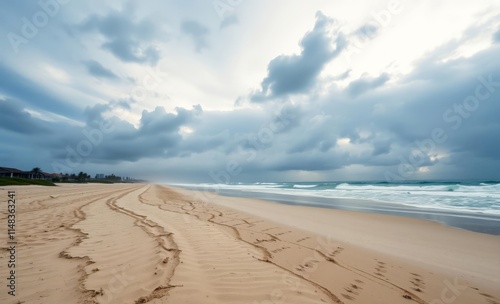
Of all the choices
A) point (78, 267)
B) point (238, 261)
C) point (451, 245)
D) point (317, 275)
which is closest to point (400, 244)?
point (451, 245)

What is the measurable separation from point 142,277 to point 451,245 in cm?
1027

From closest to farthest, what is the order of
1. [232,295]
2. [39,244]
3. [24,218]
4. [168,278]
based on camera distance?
[232,295]
[168,278]
[39,244]
[24,218]

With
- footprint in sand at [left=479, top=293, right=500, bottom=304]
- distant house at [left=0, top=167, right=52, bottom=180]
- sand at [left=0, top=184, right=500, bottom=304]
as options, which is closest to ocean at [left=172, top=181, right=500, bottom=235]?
sand at [left=0, top=184, right=500, bottom=304]

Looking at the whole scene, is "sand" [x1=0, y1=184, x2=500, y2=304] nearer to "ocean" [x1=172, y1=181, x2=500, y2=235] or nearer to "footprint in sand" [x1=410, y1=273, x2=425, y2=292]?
"footprint in sand" [x1=410, y1=273, x2=425, y2=292]

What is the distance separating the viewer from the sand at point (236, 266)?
385cm

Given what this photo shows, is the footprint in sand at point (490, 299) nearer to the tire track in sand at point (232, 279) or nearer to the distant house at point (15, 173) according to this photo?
the tire track in sand at point (232, 279)

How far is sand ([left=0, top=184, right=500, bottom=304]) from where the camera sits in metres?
3.85

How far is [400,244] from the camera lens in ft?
26.8

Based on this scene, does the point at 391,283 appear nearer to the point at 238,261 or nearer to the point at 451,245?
the point at 238,261

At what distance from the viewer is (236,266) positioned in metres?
5.05

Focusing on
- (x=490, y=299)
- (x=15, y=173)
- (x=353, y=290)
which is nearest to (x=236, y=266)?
(x=353, y=290)

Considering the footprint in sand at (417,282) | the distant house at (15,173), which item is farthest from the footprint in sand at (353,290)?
the distant house at (15,173)

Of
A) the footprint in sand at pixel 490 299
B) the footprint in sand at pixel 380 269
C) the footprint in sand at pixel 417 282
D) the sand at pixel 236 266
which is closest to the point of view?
the sand at pixel 236 266

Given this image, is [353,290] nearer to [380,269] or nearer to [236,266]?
[380,269]
